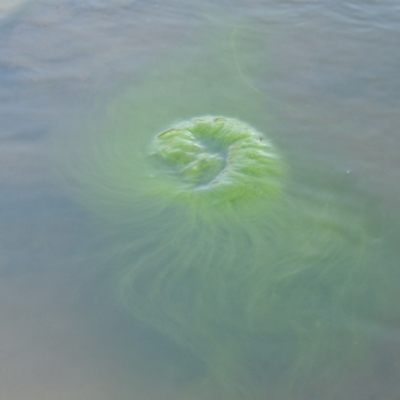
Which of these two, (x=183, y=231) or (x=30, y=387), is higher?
(x=183, y=231)

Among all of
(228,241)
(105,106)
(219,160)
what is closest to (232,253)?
(228,241)

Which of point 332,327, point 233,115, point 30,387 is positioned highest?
point 233,115

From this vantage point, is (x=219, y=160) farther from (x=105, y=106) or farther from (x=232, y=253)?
(x=105, y=106)

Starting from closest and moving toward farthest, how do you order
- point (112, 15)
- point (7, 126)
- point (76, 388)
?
point (76, 388)
point (7, 126)
point (112, 15)

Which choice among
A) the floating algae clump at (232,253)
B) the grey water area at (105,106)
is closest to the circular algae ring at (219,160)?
the floating algae clump at (232,253)

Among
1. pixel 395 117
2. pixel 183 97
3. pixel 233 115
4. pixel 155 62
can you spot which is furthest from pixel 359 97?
pixel 155 62

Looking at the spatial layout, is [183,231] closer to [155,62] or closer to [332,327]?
[332,327]

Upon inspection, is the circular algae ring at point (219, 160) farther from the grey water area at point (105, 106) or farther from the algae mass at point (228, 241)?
the grey water area at point (105, 106)
